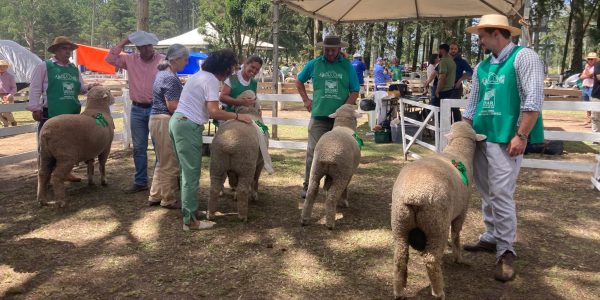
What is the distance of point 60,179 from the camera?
5.46 meters

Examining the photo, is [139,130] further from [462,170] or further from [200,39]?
[200,39]

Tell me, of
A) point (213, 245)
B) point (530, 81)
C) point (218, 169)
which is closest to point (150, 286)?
point (213, 245)

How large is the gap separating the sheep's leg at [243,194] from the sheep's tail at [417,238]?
7.23ft

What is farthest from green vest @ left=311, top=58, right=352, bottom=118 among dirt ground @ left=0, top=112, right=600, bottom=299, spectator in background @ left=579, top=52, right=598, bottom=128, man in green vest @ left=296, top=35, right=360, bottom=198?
spectator in background @ left=579, top=52, right=598, bottom=128

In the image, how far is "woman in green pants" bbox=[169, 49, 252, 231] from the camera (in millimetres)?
4598

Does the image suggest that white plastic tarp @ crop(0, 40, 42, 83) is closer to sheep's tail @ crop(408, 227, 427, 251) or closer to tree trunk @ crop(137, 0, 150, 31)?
tree trunk @ crop(137, 0, 150, 31)

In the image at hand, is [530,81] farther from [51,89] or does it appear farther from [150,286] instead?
[51,89]

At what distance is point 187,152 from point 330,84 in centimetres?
217

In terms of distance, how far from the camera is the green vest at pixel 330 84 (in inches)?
227

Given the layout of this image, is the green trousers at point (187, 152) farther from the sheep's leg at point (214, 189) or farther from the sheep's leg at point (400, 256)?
the sheep's leg at point (400, 256)

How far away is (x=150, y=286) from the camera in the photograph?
3.68 metres

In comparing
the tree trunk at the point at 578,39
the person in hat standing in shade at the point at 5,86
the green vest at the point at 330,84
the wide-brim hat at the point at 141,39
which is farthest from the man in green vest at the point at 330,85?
the tree trunk at the point at 578,39

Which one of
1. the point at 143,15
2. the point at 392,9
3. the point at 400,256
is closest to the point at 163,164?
the point at 400,256

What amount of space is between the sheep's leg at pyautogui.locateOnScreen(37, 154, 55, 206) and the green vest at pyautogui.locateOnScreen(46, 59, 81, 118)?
786 millimetres
